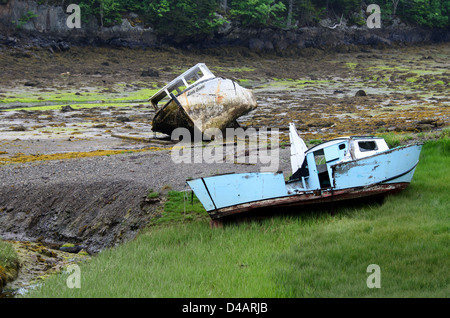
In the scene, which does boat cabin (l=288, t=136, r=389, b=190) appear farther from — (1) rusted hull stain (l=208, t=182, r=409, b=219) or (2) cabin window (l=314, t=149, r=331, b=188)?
(1) rusted hull stain (l=208, t=182, r=409, b=219)

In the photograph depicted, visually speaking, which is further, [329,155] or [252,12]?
[252,12]

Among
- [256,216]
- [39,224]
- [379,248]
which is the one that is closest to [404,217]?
[379,248]

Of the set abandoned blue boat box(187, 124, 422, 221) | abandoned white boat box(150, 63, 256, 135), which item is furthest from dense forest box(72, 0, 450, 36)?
abandoned blue boat box(187, 124, 422, 221)

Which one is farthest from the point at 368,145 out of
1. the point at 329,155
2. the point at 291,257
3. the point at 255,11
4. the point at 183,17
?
the point at 255,11

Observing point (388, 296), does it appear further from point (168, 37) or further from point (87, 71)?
point (168, 37)

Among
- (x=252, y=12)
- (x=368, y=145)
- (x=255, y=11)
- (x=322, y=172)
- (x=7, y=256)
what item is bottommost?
(x=7, y=256)

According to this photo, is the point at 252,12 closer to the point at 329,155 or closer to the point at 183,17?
the point at 183,17

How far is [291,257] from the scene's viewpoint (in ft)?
30.6

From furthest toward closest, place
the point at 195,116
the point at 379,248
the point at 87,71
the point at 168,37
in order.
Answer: the point at 168,37 → the point at 87,71 → the point at 195,116 → the point at 379,248

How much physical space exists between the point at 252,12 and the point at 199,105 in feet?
128

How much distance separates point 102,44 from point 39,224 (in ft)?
141

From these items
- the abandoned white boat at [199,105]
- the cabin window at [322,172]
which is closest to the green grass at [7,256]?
the cabin window at [322,172]
